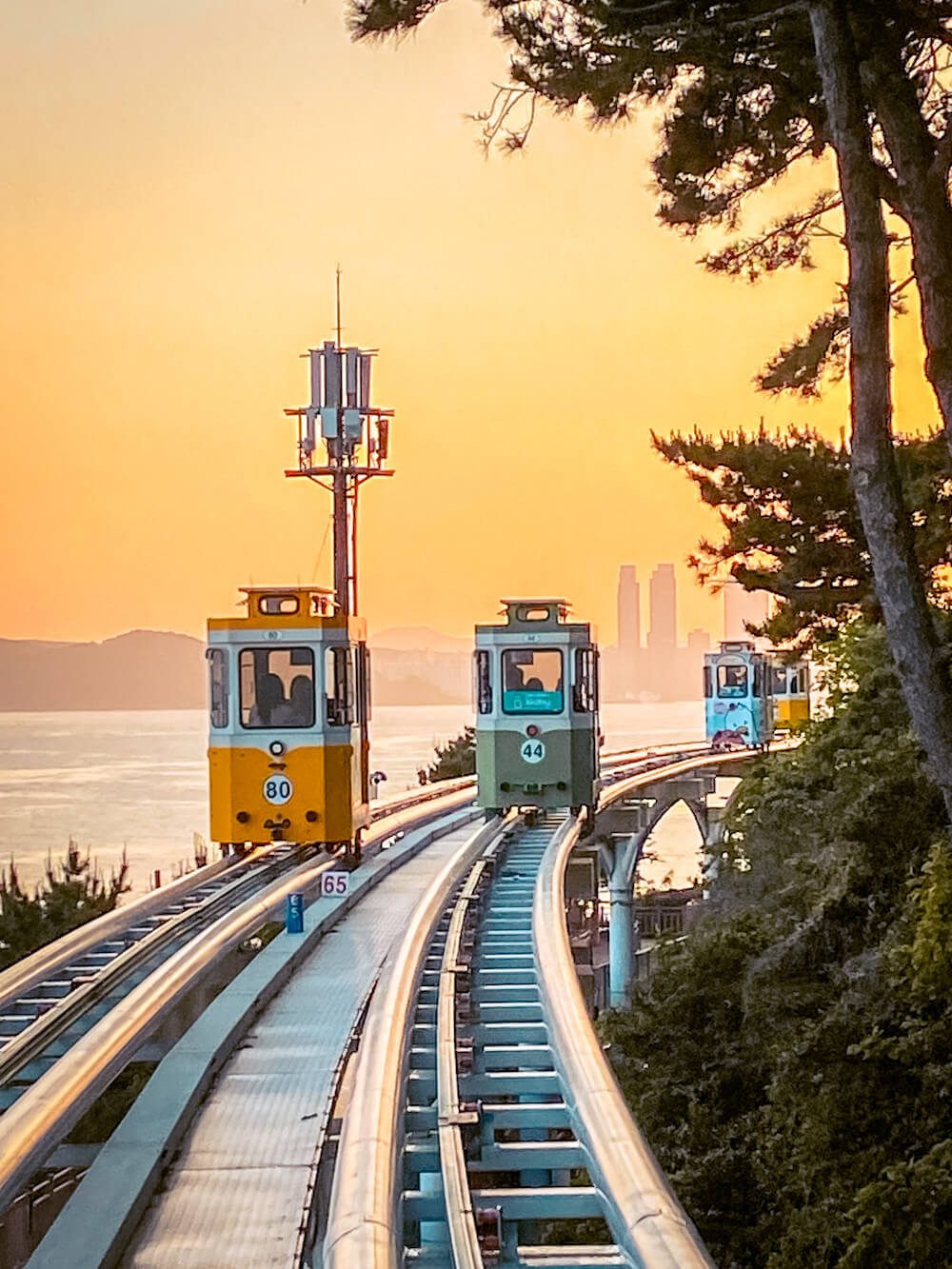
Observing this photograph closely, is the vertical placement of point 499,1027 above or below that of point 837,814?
below

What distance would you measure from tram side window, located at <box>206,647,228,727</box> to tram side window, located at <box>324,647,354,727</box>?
1.04m

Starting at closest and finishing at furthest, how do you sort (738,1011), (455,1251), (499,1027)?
(455,1251)
(499,1027)
(738,1011)

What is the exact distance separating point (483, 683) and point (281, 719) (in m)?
4.13

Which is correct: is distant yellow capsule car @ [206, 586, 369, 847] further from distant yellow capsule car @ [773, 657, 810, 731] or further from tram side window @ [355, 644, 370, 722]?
distant yellow capsule car @ [773, 657, 810, 731]

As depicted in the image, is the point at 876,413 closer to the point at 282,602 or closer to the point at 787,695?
the point at 282,602

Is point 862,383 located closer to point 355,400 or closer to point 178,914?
point 178,914

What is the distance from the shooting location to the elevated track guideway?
256 inches

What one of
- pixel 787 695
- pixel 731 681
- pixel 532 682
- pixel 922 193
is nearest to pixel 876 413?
pixel 922 193

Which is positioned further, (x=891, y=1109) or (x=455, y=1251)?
(x=891, y=1109)

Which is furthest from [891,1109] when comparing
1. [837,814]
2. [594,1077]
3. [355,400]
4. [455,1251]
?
[355,400]

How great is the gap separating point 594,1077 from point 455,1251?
2.08m

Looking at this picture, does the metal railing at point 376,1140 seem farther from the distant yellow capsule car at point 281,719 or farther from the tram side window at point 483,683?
the tram side window at point 483,683

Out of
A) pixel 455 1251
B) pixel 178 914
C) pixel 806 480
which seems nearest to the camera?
pixel 455 1251

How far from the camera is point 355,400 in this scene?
124 feet
